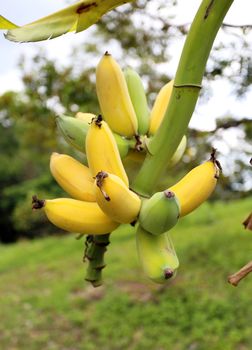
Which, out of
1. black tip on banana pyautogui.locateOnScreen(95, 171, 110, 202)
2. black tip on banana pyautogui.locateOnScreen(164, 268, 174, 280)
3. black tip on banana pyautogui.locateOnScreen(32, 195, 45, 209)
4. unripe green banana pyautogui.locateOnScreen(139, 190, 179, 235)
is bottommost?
black tip on banana pyautogui.locateOnScreen(164, 268, 174, 280)

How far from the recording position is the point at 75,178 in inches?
20.8

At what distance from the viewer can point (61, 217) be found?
0.50m

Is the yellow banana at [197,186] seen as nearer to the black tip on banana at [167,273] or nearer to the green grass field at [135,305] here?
the black tip on banana at [167,273]

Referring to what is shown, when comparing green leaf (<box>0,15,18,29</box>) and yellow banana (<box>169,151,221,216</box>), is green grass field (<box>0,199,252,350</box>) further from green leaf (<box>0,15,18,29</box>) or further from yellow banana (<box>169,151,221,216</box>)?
green leaf (<box>0,15,18,29</box>)

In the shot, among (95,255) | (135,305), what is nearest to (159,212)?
(95,255)

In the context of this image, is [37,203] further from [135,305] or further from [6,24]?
[135,305]

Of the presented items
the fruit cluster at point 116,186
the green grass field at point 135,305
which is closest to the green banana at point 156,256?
the fruit cluster at point 116,186

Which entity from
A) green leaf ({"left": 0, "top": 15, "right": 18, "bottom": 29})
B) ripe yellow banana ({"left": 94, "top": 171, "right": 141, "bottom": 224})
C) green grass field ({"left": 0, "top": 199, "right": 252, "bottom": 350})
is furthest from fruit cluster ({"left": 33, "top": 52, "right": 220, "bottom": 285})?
green grass field ({"left": 0, "top": 199, "right": 252, "bottom": 350})

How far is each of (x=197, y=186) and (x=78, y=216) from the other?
0.11 meters

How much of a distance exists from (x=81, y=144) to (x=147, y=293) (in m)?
3.68

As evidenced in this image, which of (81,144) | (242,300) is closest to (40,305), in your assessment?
(242,300)

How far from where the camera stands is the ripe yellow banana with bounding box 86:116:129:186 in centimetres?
49

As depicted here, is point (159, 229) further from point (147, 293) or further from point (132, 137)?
point (147, 293)

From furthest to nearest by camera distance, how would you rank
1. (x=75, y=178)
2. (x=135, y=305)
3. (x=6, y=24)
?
(x=135, y=305) → (x=75, y=178) → (x=6, y=24)
